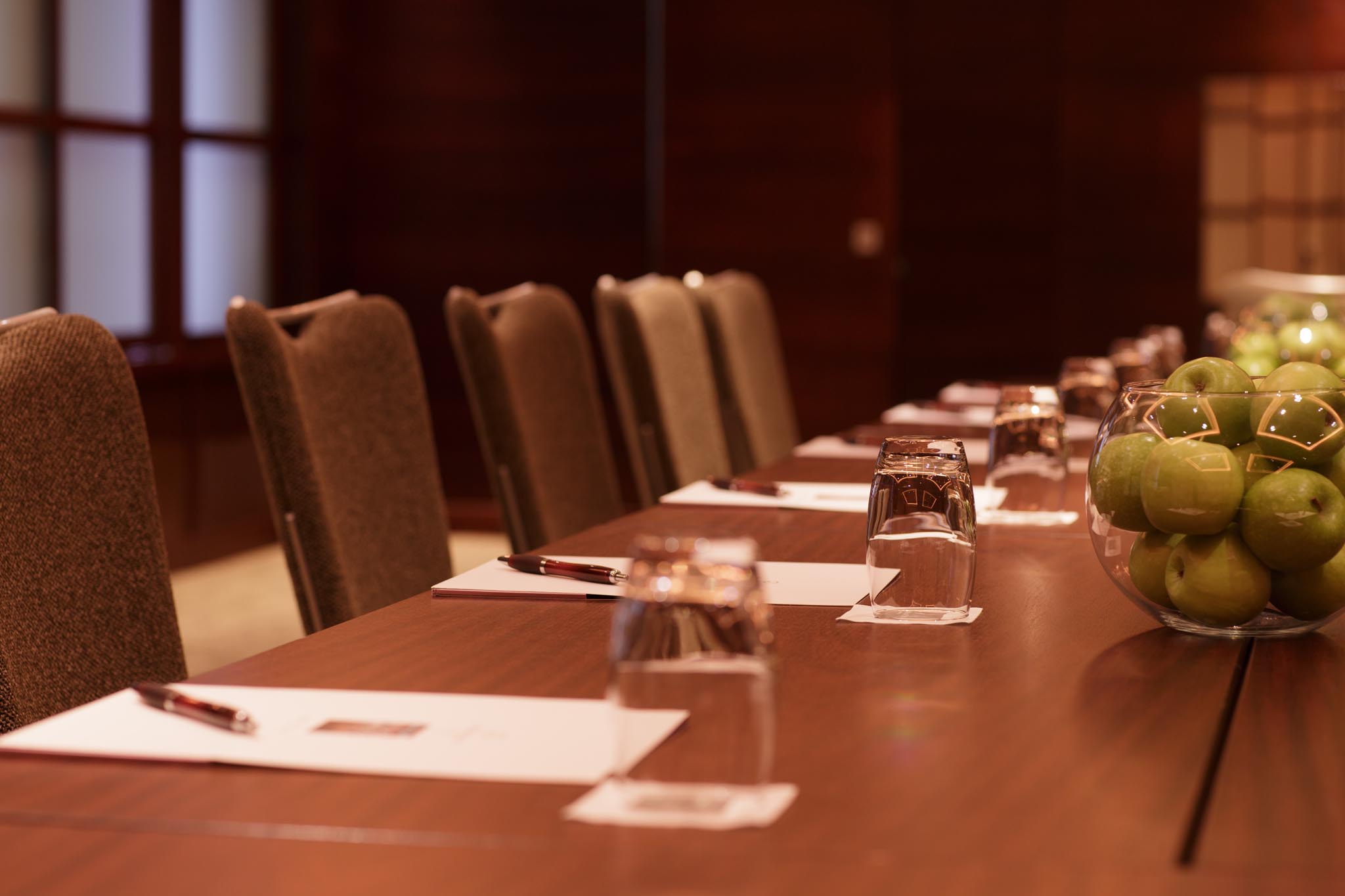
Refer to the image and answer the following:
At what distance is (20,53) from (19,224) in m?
0.53

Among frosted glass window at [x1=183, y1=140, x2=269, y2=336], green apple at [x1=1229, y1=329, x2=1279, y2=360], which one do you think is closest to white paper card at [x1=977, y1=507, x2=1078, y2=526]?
green apple at [x1=1229, y1=329, x2=1279, y2=360]

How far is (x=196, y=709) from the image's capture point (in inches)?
44.3

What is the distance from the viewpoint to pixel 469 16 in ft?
23.9

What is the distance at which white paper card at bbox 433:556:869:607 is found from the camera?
1.58m

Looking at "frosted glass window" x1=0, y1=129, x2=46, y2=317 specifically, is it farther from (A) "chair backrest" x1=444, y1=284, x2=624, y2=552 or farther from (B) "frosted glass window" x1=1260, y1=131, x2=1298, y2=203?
(B) "frosted glass window" x1=1260, y1=131, x2=1298, y2=203

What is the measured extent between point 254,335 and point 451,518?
5.52 meters

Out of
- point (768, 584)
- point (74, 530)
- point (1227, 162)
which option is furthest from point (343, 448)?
point (1227, 162)

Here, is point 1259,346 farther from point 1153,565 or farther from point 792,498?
point 1153,565

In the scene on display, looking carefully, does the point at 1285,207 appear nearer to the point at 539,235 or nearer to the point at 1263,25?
the point at 1263,25

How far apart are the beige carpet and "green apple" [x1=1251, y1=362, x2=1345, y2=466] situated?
3489 millimetres

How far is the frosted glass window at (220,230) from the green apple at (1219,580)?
18.2ft

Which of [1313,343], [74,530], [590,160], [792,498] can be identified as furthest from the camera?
[590,160]

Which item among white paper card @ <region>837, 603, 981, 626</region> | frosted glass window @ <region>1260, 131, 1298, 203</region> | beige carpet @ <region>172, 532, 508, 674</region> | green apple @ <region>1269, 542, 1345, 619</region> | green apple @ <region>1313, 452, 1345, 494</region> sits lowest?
beige carpet @ <region>172, 532, 508, 674</region>

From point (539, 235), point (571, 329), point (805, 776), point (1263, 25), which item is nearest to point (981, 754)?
point (805, 776)
